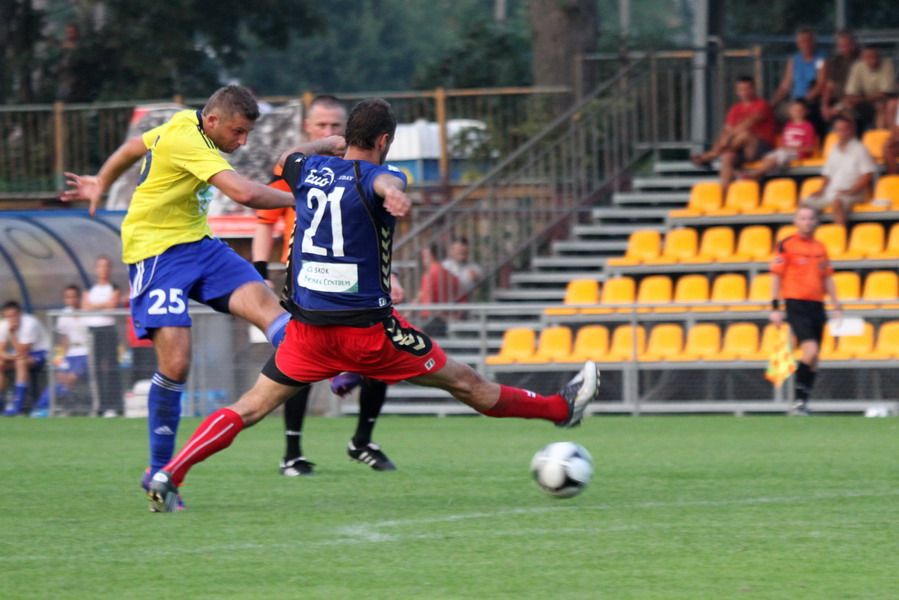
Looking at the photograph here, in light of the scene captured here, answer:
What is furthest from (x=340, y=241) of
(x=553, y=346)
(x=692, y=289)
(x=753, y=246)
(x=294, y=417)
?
(x=753, y=246)

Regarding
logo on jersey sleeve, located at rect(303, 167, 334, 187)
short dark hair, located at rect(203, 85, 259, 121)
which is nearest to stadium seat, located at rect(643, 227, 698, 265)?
short dark hair, located at rect(203, 85, 259, 121)

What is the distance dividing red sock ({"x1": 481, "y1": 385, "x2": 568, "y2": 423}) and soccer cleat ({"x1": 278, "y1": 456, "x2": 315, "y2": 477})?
196cm

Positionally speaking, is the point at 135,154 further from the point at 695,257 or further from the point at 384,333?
the point at 695,257

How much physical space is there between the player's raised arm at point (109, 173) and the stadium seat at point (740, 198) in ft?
38.2

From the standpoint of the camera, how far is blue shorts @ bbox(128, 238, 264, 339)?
7332 millimetres

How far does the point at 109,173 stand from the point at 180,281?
0.77 metres

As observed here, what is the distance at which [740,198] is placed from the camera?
60.5ft

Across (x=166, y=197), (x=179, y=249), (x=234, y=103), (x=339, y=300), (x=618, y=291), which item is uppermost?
(x=234, y=103)

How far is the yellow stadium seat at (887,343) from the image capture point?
15.0 metres

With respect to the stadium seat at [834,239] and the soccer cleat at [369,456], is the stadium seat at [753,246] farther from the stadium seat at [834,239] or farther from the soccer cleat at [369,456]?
the soccer cleat at [369,456]

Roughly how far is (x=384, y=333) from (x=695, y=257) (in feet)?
37.7

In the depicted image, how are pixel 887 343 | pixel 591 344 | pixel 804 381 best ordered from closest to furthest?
pixel 804 381, pixel 887 343, pixel 591 344

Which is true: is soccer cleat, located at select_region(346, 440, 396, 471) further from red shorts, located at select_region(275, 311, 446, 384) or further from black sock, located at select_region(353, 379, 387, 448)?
red shorts, located at select_region(275, 311, 446, 384)

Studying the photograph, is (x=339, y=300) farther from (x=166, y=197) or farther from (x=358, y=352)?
(x=166, y=197)
